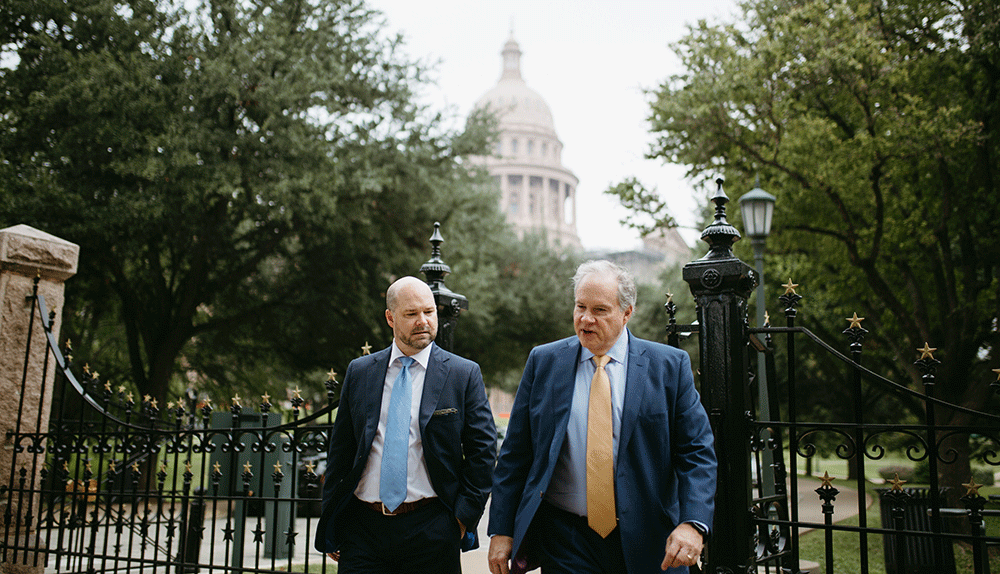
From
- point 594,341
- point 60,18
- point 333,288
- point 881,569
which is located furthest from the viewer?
point 333,288

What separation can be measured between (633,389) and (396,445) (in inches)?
47.0

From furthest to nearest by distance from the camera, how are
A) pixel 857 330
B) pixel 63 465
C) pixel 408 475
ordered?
1. pixel 63 465
2. pixel 857 330
3. pixel 408 475

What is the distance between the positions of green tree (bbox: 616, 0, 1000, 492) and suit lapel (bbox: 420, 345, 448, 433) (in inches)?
408

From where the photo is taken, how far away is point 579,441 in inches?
128

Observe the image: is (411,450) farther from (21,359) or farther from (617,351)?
(21,359)

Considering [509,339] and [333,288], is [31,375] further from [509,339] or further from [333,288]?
[509,339]

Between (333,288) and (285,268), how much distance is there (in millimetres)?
1929

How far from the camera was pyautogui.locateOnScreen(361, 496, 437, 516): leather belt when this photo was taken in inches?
143

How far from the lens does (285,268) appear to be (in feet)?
66.3

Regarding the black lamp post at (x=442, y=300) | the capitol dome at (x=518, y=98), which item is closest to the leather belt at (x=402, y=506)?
the black lamp post at (x=442, y=300)

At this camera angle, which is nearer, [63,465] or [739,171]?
[63,465]

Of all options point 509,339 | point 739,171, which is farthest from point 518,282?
point 739,171

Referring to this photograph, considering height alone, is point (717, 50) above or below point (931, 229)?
above

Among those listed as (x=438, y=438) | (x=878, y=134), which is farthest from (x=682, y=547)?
(x=878, y=134)
